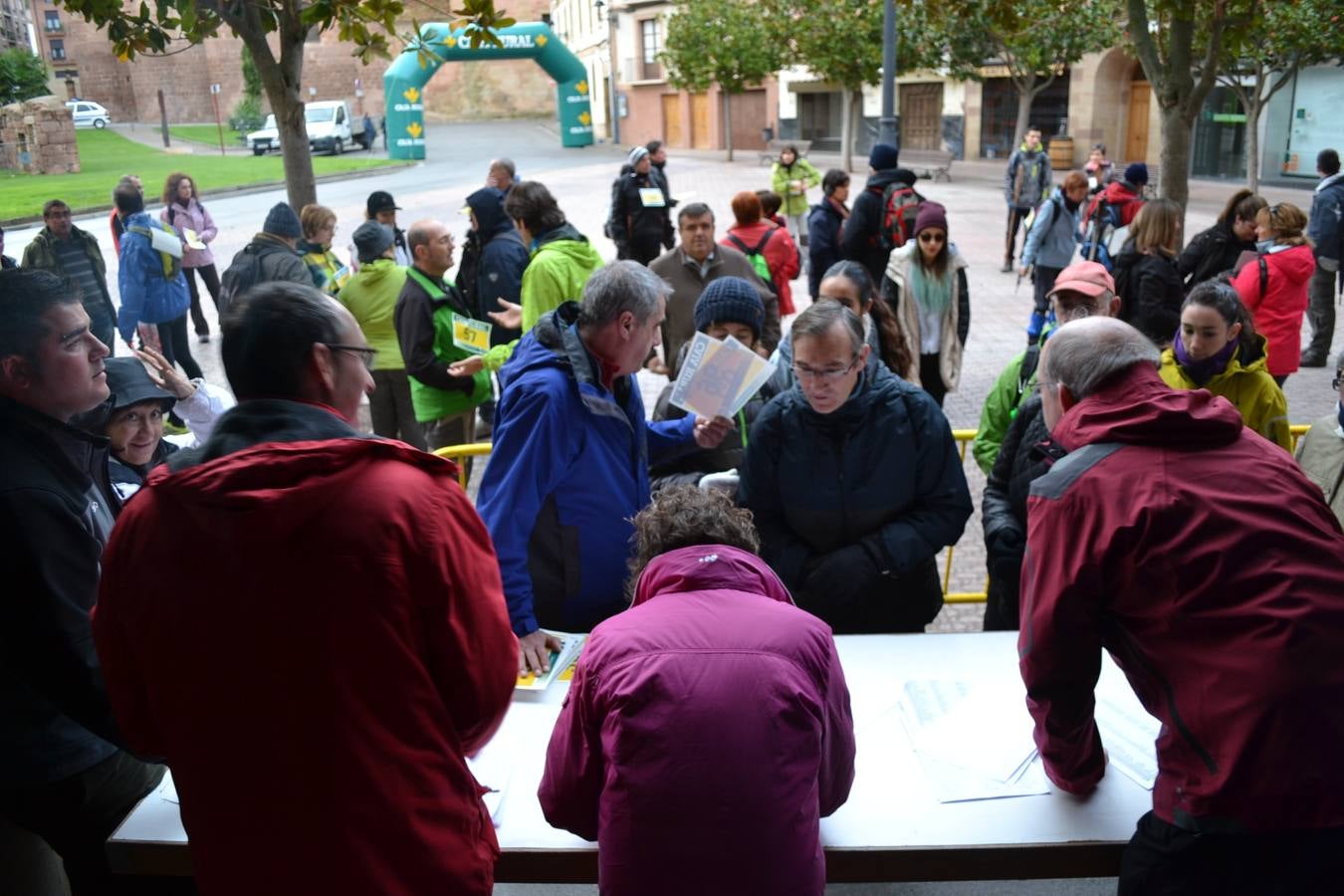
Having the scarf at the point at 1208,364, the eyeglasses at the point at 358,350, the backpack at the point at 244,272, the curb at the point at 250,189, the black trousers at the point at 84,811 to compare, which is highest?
the curb at the point at 250,189

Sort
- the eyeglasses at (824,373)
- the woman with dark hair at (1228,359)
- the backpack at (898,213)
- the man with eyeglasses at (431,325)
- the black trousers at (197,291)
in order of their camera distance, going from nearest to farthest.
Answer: the eyeglasses at (824,373) → the woman with dark hair at (1228,359) → the man with eyeglasses at (431,325) → the backpack at (898,213) → the black trousers at (197,291)

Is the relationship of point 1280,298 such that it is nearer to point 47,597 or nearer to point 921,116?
point 47,597

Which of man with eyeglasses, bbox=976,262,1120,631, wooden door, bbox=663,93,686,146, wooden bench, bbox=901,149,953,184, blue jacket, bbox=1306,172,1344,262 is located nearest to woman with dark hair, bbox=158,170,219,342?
man with eyeglasses, bbox=976,262,1120,631

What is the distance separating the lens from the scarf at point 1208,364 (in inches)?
173

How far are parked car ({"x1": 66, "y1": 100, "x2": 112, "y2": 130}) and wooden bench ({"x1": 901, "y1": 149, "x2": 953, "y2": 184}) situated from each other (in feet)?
85.0

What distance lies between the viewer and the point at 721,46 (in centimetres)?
3659

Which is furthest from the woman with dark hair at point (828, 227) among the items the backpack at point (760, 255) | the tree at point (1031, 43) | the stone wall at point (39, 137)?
the tree at point (1031, 43)

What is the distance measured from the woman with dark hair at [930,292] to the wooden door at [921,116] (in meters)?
34.8

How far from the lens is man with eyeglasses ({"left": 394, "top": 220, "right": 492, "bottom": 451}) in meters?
6.32

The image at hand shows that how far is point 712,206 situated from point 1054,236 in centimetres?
1533

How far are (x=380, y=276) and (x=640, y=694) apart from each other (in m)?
5.51

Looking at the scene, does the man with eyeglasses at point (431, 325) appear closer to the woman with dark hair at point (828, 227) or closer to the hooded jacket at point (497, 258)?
the hooded jacket at point (497, 258)

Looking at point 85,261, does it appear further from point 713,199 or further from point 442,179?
point 442,179

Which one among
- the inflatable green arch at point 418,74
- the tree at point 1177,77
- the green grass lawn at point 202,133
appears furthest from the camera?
the inflatable green arch at point 418,74
